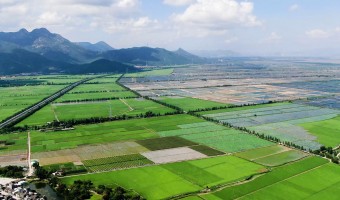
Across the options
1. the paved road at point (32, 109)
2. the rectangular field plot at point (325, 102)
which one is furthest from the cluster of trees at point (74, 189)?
the rectangular field plot at point (325, 102)

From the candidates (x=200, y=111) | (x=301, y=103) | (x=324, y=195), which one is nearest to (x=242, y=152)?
(x=324, y=195)

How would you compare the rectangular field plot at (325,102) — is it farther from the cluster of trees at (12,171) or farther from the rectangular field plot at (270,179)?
the cluster of trees at (12,171)

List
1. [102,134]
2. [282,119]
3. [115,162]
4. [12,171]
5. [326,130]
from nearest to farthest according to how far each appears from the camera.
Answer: [12,171]
[115,162]
[102,134]
[326,130]
[282,119]

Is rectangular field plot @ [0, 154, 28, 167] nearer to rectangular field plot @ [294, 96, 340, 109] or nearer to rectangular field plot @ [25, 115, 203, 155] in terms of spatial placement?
rectangular field plot @ [25, 115, 203, 155]

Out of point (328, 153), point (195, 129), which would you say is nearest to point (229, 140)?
point (195, 129)

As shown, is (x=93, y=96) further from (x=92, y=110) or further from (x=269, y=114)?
(x=269, y=114)

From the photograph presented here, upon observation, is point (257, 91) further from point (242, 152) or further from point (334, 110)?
point (242, 152)

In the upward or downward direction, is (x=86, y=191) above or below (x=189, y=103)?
below
